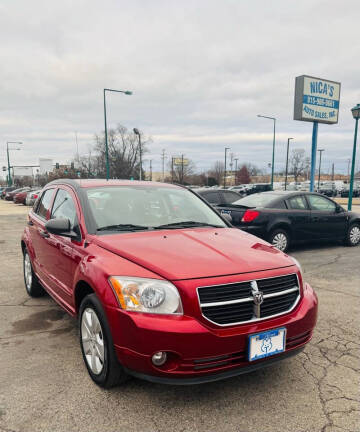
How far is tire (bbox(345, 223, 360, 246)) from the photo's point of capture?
9094 millimetres

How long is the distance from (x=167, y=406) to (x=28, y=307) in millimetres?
2865

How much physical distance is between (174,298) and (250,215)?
561 cm

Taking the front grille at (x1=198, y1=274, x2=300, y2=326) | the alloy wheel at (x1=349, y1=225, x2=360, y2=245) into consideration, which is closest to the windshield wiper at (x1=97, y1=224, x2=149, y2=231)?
the front grille at (x1=198, y1=274, x2=300, y2=326)

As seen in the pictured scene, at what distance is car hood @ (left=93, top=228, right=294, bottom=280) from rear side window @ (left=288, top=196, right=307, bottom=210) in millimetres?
5078

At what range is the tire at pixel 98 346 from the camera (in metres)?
2.55

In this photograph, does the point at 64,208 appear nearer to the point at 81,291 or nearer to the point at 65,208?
the point at 65,208

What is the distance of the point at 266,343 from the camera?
2.49 metres

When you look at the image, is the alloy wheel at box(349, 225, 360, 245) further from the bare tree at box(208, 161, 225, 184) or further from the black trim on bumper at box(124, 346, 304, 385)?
the bare tree at box(208, 161, 225, 184)

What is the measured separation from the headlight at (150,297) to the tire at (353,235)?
798cm

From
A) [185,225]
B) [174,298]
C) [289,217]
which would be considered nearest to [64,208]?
[185,225]

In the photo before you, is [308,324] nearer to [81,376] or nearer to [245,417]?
[245,417]

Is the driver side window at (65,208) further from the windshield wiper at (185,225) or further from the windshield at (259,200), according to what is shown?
the windshield at (259,200)

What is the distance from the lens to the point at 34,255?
4.77 m

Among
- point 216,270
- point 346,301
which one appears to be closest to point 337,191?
point 346,301
